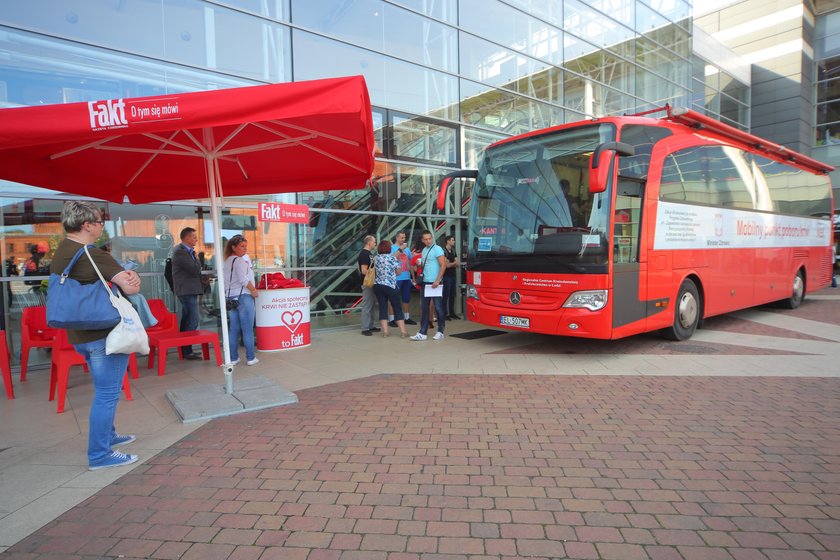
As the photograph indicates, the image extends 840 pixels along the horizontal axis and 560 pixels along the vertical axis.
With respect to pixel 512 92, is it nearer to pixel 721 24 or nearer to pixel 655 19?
pixel 655 19

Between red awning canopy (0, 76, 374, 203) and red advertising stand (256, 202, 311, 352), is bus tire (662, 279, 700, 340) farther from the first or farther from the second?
red advertising stand (256, 202, 311, 352)

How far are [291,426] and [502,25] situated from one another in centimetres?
1256

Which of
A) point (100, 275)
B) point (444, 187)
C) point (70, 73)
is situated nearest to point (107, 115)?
point (100, 275)

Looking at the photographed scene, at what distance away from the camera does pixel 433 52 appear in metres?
11.7

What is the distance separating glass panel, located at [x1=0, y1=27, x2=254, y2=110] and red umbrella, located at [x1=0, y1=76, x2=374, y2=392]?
262cm

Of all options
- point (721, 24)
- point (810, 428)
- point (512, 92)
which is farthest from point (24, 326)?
point (721, 24)

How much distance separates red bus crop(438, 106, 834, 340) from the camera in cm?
641

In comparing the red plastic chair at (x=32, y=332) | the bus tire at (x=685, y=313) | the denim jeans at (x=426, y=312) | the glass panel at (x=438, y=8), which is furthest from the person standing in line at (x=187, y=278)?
the glass panel at (x=438, y=8)

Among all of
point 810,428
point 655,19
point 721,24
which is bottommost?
point 810,428

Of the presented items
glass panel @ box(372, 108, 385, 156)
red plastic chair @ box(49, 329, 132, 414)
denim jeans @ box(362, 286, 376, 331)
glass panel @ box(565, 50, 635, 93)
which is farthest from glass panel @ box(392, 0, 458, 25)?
red plastic chair @ box(49, 329, 132, 414)

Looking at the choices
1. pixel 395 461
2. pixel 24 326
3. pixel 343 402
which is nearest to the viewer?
pixel 395 461

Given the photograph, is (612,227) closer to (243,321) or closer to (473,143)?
(243,321)

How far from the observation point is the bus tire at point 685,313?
7725mm

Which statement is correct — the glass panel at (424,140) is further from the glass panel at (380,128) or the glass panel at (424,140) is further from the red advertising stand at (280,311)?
the red advertising stand at (280,311)
